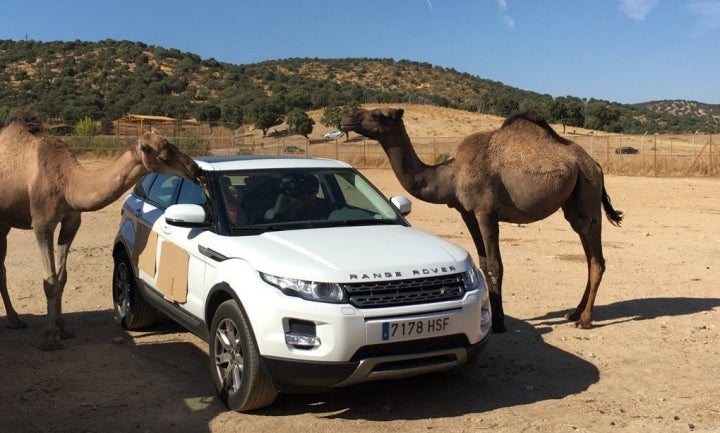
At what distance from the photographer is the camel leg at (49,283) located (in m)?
7.57

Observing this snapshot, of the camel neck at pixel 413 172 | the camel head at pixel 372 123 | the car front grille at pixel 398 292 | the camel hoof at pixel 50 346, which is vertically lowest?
the camel hoof at pixel 50 346

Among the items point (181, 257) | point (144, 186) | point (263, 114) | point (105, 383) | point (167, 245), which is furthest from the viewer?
point (263, 114)

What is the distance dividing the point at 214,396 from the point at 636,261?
28.2ft

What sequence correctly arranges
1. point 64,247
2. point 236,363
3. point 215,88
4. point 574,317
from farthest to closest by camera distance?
1. point 215,88
2. point 574,317
3. point 64,247
4. point 236,363

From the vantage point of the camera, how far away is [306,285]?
5.24 metres

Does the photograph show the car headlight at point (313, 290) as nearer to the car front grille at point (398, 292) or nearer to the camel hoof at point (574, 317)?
the car front grille at point (398, 292)

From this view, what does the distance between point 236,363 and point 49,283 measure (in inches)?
118

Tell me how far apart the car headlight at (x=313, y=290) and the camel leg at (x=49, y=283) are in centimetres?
344

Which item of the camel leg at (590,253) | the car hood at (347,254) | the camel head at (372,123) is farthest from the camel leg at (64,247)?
the camel leg at (590,253)

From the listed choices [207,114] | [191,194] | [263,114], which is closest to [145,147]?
[191,194]

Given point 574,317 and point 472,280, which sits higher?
point 472,280

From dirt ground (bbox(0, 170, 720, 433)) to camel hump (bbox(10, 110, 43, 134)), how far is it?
2.23m

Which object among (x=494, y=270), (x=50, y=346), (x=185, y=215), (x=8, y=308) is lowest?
(x=50, y=346)

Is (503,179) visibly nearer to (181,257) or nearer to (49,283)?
(181,257)
